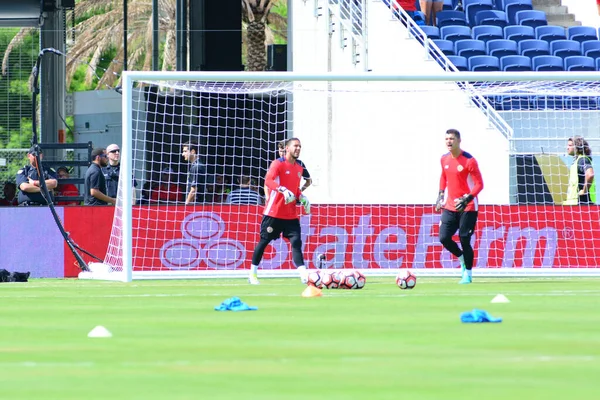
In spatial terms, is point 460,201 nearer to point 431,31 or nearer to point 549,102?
point 549,102

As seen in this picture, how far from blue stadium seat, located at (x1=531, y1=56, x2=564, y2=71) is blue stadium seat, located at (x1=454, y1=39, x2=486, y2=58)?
125 cm

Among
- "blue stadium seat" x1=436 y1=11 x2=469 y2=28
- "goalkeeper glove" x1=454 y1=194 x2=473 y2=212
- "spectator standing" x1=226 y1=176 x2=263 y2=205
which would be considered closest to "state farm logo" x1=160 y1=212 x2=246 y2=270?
"spectator standing" x1=226 y1=176 x2=263 y2=205

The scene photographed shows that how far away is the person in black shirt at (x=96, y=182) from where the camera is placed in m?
21.3

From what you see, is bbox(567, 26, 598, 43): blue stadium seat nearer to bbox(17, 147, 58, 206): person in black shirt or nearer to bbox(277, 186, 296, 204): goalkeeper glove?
bbox(17, 147, 58, 206): person in black shirt

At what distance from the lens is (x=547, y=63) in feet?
100

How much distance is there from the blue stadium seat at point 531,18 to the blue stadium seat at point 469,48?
2785mm

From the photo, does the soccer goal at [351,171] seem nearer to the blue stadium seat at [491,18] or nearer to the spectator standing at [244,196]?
the spectator standing at [244,196]

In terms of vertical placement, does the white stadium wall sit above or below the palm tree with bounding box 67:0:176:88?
below

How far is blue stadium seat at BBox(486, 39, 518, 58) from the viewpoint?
30.4 metres

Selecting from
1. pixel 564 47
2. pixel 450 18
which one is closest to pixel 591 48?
pixel 564 47

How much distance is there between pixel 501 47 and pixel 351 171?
25.5 ft

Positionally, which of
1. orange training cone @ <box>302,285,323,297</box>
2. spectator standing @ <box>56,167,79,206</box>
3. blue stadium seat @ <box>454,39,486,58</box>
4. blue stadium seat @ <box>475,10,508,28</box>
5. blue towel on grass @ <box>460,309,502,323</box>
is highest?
blue stadium seat @ <box>475,10,508,28</box>

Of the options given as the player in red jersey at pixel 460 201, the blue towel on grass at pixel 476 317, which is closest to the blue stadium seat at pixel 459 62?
the player in red jersey at pixel 460 201

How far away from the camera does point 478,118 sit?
2578cm
